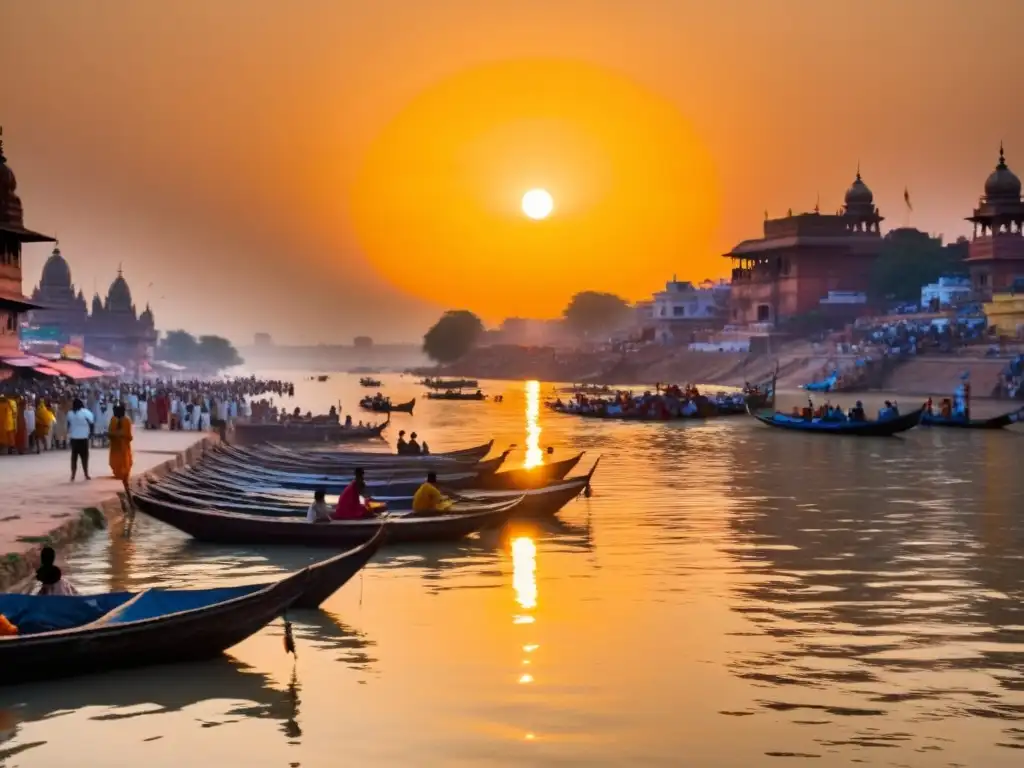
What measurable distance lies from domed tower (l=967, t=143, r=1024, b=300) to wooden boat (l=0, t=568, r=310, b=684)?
7835 centimetres

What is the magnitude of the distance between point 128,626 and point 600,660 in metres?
4.21

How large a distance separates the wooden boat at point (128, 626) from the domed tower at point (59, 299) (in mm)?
112935


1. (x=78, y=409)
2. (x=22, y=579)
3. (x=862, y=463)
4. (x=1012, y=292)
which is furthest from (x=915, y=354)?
(x=22, y=579)

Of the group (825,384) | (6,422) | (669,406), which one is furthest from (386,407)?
(6,422)

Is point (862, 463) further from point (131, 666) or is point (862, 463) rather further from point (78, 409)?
point (131, 666)

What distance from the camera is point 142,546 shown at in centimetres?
1953

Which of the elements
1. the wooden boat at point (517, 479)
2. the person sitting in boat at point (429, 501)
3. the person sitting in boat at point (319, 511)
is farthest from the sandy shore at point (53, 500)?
the wooden boat at point (517, 479)

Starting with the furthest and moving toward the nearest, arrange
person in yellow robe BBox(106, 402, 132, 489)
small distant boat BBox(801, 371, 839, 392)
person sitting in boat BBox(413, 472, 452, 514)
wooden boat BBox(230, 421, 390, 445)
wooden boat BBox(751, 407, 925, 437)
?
small distant boat BBox(801, 371, 839, 392) → wooden boat BBox(751, 407, 925, 437) → wooden boat BBox(230, 421, 390, 445) → person in yellow robe BBox(106, 402, 132, 489) → person sitting in boat BBox(413, 472, 452, 514)

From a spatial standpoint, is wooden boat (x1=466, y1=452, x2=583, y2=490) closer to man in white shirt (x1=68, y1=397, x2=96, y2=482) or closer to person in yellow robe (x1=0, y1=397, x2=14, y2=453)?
man in white shirt (x1=68, y1=397, x2=96, y2=482)

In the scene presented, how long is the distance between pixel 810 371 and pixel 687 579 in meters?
78.0

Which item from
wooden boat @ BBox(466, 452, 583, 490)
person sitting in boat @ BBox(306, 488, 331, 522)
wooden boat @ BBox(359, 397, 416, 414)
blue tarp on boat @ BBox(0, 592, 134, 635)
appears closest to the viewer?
blue tarp on boat @ BBox(0, 592, 134, 635)

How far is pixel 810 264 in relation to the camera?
111812mm

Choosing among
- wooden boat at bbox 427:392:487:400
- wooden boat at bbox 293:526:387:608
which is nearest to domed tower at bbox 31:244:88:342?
wooden boat at bbox 427:392:487:400

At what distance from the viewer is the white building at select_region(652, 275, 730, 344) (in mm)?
130625
